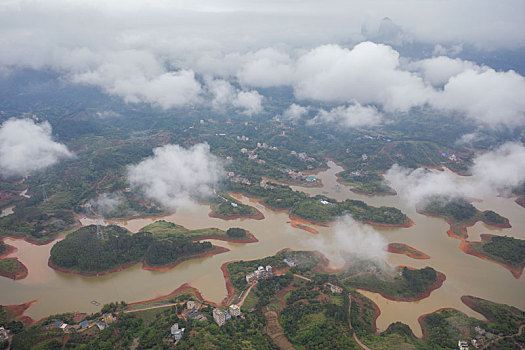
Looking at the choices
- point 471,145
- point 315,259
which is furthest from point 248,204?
point 471,145

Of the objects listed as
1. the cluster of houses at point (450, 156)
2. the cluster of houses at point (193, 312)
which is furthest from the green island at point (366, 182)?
the cluster of houses at point (193, 312)

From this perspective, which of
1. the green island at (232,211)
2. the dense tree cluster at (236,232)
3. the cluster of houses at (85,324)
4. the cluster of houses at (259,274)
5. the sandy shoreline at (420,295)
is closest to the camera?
the cluster of houses at (85,324)

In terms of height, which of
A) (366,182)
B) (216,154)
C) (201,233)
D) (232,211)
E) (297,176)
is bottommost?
(216,154)

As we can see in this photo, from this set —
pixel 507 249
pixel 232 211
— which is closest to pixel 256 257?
pixel 232 211

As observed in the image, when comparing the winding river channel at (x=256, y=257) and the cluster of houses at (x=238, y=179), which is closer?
the winding river channel at (x=256, y=257)

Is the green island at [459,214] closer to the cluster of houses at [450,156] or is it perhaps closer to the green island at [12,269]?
the cluster of houses at [450,156]

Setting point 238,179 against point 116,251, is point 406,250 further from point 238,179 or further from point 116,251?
point 116,251
